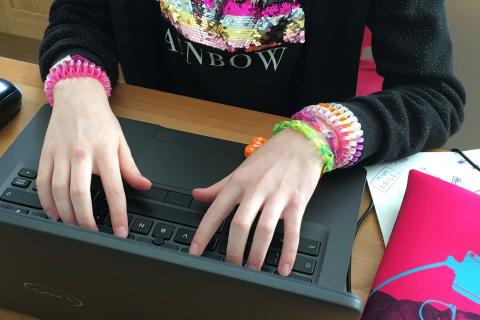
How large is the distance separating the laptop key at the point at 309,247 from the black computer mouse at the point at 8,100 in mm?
434

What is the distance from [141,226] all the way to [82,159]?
104mm

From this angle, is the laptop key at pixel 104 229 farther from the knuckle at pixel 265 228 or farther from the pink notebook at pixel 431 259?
the pink notebook at pixel 431 259

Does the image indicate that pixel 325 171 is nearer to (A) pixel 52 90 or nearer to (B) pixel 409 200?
(B) pixel 409 200

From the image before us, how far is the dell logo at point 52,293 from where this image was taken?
18.0 inches

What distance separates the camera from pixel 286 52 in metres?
0.79

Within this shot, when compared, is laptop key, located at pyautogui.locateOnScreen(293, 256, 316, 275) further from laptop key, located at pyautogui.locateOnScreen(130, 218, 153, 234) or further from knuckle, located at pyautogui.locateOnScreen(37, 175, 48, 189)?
knuckle, located at pyautogui.locateOnScreen(37, 175, 48, 189)

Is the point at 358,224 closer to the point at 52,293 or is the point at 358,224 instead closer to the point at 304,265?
the point at 304,265

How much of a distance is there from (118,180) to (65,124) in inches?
4.7

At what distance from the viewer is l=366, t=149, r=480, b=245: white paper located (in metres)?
0.61

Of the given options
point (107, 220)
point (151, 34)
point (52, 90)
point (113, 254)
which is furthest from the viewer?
point (151, 34)

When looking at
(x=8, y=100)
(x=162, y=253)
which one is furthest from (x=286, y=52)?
(x=162, y=253)

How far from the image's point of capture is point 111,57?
0.77 metres

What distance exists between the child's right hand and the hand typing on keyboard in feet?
0.28

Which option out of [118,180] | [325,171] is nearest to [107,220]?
[118,180]
